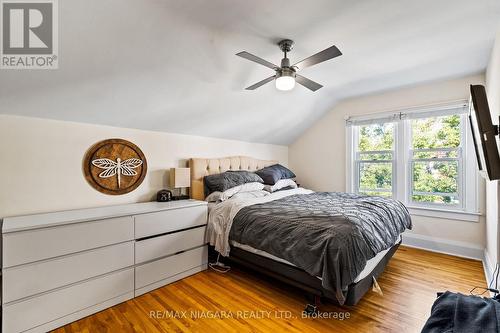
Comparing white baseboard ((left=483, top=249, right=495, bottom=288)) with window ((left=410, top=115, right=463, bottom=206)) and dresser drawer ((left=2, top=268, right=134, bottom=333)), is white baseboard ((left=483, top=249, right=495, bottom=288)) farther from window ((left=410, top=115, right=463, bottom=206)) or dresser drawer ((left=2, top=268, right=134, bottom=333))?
dresser drawer ((left=2, top=268, right=134, bottom=333))

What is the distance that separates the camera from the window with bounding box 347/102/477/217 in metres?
3.26

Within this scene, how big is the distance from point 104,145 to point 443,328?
300 cm

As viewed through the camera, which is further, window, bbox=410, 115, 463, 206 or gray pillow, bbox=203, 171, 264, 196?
window, bbox=410, 115, 463, 206

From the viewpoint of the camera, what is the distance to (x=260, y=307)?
2.01m

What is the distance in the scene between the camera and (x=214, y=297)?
2.16m

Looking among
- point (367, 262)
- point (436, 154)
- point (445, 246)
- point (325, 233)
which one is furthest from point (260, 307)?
point (436, 154)

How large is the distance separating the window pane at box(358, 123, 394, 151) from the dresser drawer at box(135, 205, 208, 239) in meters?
3.09

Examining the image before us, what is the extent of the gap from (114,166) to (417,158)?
167 inches

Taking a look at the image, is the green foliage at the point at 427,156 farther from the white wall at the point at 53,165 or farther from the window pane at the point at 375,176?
the white wall at the point at 53,165

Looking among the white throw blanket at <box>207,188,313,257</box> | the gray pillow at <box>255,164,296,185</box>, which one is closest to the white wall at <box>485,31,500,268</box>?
the white throw blanket at <box>207,188,313,257</box>

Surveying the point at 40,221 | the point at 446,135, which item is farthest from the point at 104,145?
the point at 446,135

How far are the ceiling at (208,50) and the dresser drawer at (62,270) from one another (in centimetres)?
135

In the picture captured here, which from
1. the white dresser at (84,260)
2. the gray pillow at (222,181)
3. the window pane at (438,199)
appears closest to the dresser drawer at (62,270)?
the white dresser at (84,260)

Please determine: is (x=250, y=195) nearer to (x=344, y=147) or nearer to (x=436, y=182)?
(x=344, y=147)
